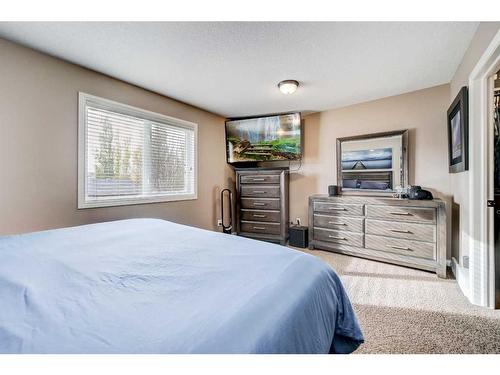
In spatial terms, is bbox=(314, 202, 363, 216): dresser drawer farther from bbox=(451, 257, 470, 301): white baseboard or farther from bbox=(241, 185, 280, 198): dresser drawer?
bbox=(451, 257, 470, 301): white baseboard

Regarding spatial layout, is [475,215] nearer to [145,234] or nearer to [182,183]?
[145,234]

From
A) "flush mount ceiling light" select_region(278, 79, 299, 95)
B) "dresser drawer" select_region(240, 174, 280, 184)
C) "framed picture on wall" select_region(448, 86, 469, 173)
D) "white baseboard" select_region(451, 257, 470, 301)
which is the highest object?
"flush mount ceiling light" select_region(278, 79, 299, 95)

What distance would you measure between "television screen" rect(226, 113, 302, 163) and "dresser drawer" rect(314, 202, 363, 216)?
0.89 meters

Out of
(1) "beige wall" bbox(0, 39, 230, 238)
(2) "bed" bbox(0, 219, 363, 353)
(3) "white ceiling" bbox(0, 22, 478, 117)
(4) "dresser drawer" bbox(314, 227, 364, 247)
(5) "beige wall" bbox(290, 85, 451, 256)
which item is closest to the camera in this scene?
(2) "bed" bbox(0, 219, 363, 353)

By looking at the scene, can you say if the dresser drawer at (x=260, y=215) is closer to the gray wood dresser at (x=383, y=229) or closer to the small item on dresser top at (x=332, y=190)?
the gray wood dresser at (x=383, y=229)

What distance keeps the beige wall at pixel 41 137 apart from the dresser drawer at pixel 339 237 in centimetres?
262

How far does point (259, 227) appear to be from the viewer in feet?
13.4

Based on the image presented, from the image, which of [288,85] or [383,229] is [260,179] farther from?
[383,229]

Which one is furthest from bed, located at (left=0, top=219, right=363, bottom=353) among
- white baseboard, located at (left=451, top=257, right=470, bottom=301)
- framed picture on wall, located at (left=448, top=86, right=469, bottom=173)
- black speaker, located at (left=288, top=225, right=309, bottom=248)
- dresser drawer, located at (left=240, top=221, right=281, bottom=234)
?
dresser drawer, located at (left=240, top=221, right=281, bottom=234)

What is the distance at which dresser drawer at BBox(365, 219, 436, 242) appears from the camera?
2.71m

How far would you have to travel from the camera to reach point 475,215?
2000 mm

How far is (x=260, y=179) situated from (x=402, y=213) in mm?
2065

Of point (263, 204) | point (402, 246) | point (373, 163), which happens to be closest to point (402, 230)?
point (402, 246)

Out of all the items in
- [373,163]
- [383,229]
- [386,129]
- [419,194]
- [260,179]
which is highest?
[386,129]
